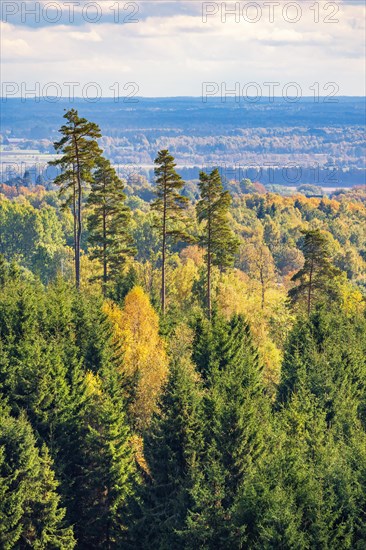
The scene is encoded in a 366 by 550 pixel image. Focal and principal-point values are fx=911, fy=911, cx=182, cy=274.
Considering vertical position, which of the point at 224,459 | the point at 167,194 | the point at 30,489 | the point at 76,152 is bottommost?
the point at 30,489

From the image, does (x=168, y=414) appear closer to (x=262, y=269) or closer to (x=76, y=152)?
(x=76, y=152)

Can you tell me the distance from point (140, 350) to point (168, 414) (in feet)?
61.0

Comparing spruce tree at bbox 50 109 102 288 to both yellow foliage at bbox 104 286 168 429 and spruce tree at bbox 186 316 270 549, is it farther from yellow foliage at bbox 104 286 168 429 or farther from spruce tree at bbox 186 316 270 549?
spruce tree at bbox 186 316 270 549

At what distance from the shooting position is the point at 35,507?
141 ft

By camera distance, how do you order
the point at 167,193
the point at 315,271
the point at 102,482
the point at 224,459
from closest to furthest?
the point at 224,459
the point at 102,482
the point at 167,193
the point at 315,271

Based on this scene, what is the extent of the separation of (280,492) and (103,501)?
13050 millimetres

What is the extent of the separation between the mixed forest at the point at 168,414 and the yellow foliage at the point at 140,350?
0.47 ft

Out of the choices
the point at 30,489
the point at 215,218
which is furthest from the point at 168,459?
the point at 215,218

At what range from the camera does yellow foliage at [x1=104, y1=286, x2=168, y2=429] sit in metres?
54.8

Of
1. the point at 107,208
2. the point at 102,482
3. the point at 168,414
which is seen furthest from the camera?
the point at 107,208

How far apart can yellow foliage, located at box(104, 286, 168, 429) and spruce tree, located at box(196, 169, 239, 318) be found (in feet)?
31.0

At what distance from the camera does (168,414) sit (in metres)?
42.4

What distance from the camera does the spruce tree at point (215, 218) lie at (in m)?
73.4

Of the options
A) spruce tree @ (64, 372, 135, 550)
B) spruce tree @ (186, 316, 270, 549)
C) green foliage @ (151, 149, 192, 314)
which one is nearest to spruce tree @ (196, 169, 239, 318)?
green foliage @ (151, 149, 192, 314)
